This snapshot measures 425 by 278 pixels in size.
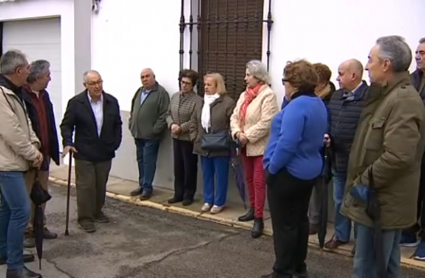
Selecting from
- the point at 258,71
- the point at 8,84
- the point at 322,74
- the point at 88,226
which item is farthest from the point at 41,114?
the point at 322,74

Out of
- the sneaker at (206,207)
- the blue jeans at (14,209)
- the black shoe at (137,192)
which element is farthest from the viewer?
the black shoe at (137,192)

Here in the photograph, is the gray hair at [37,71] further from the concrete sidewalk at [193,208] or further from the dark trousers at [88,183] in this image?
the concrete sidewalk at [193,208]

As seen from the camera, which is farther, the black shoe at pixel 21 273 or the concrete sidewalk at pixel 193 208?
the concrete sidewalk at pixel 193 208

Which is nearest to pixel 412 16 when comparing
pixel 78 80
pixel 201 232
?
pixel 201 232

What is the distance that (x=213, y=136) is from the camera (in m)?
6.26

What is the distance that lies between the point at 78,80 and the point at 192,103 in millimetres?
2841

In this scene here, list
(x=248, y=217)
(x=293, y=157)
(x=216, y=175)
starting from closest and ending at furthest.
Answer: (x=293, y=157) → (x=248, y=217) → (x=216, y=175)

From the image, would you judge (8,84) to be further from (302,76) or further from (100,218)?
(100,218)

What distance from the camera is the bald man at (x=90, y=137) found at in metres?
5.86

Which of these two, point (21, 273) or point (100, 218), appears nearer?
point (21, 273)

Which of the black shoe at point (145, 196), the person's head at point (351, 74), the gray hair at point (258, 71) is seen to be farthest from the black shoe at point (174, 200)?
the person's head at point (351, 74)

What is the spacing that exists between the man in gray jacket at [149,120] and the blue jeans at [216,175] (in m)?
0.96

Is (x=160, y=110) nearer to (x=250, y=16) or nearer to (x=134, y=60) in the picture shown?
(x=134, y=60)

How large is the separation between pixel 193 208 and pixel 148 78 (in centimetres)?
176
